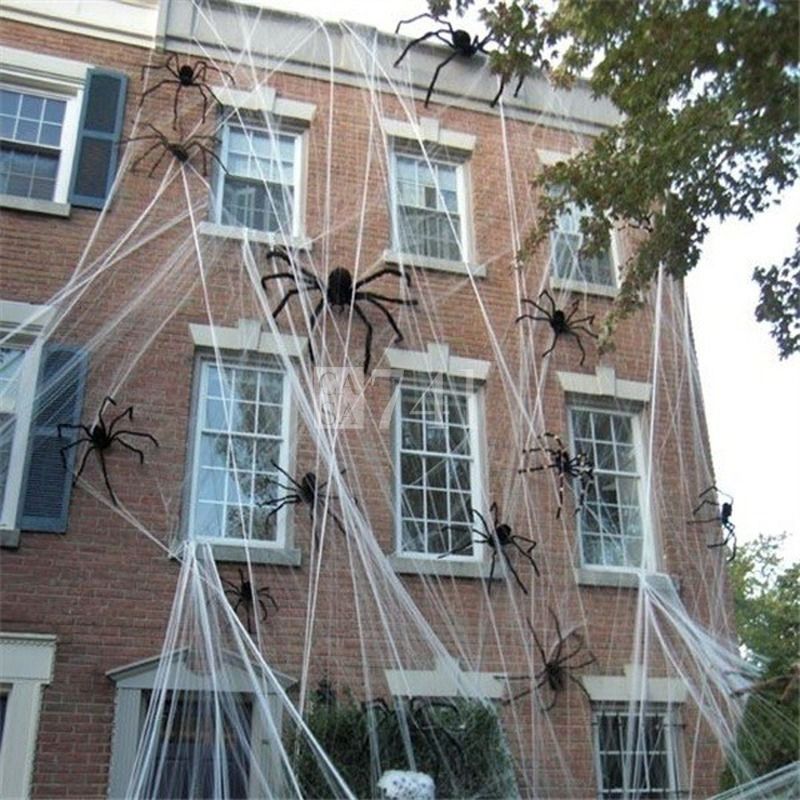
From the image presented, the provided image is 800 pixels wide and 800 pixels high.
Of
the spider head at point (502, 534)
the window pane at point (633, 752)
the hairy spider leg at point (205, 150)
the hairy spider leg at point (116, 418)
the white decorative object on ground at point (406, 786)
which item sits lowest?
the white decorative object on ground at point (406, 786)

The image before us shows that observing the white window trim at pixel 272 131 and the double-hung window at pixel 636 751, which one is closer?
the double-hung window at pixel 636 751

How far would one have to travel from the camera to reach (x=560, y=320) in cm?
955

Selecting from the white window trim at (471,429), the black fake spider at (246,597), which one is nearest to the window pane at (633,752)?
the white window trim at (471,429)

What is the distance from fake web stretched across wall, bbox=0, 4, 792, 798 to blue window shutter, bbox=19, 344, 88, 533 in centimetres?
16

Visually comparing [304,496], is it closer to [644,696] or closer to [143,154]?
[644,696]

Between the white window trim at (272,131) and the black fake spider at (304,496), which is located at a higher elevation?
the white window trim at (272,131)

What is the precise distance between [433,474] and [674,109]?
12.4ft

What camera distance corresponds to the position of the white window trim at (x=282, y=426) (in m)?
7.71

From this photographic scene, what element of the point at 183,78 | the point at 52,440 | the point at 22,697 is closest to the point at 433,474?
the point at 52,440

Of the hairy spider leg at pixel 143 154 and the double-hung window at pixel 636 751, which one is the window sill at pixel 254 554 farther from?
the hairy spider leg at pixel 143 154

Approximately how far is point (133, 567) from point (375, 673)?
2.12 metres

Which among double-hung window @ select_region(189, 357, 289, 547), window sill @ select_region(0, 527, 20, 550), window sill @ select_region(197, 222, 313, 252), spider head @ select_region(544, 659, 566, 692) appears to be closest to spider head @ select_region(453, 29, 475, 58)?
window sill @ select_region(197, 222, 313, 252)

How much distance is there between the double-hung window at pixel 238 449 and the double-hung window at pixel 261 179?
158 centimetres

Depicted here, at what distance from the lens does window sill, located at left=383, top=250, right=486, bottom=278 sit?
9.30m
